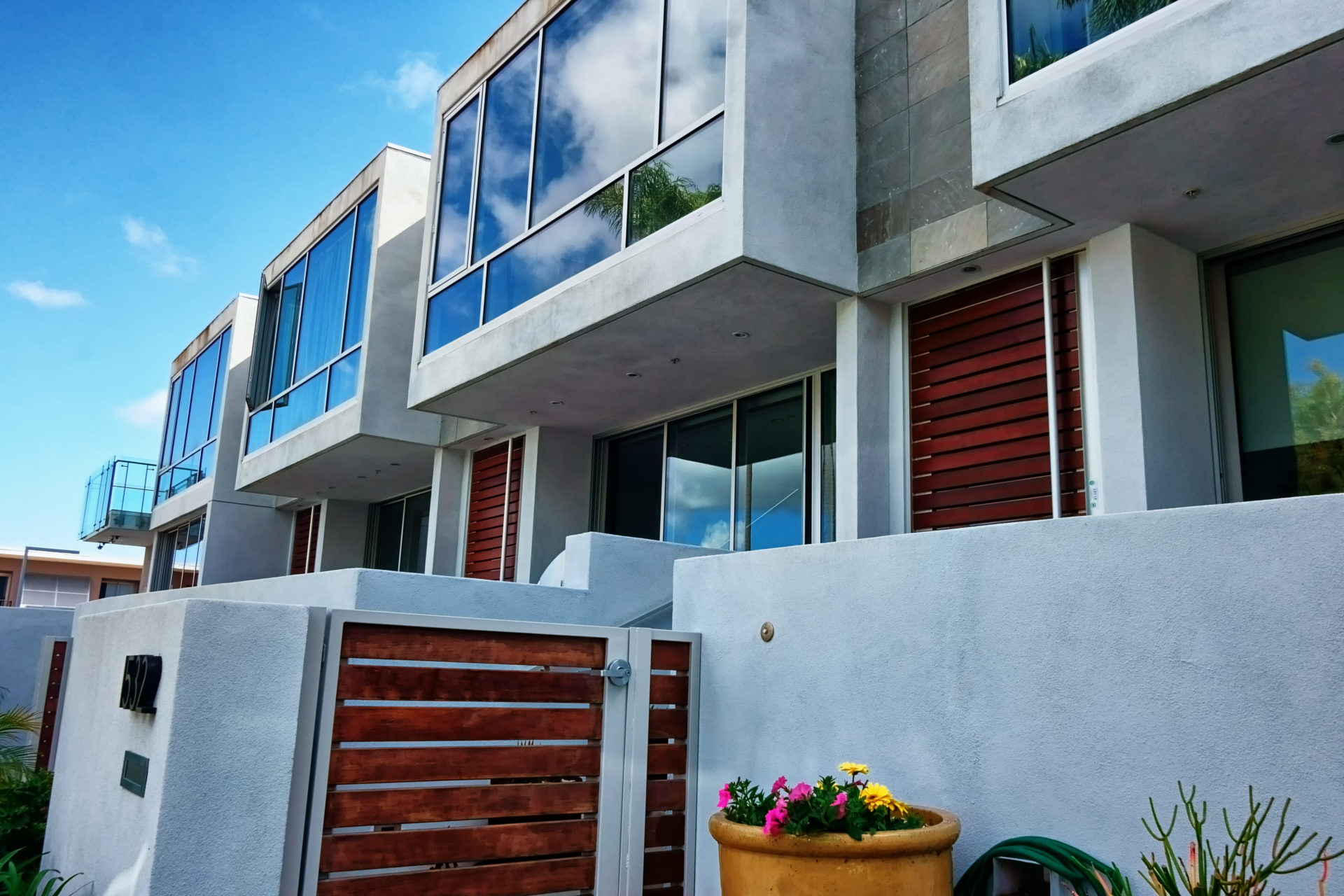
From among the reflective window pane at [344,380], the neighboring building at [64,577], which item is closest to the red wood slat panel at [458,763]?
the reflective window pane at [344,380]

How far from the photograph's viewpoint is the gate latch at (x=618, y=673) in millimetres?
5121

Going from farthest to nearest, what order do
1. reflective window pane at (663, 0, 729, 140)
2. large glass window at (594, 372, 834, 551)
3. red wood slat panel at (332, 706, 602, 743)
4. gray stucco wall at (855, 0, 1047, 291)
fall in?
large glass window at (594, 372, 834, 551)
reflective window pane at (663, 0, 729, 140)
gray stucco wall at (855, 0, 1047, 291)
red wood slat panel at (332, 706, 602, 743)

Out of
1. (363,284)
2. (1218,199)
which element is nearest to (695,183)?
(1218,199)

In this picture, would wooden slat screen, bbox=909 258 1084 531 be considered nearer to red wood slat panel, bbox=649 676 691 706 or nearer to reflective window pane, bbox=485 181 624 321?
red wood slat panel, bbox=649 676 691 706

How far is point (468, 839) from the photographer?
4531 mm

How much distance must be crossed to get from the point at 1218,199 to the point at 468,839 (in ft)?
16.9

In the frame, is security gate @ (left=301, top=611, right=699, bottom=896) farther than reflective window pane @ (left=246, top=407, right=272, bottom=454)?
No

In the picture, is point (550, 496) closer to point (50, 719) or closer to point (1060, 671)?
point (50, 719)

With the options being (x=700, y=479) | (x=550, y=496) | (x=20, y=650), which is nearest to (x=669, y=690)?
(x=700, y=479)

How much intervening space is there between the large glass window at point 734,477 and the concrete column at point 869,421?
133 cm

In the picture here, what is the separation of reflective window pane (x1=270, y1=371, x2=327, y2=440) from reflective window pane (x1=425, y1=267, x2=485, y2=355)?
3270mm

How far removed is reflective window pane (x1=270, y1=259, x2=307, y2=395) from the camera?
15070 millimetres

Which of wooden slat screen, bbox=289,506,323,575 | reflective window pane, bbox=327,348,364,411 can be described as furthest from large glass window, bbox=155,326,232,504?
reflective window pane, bbox=327,348,364,411

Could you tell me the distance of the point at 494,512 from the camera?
1243 centimetres
